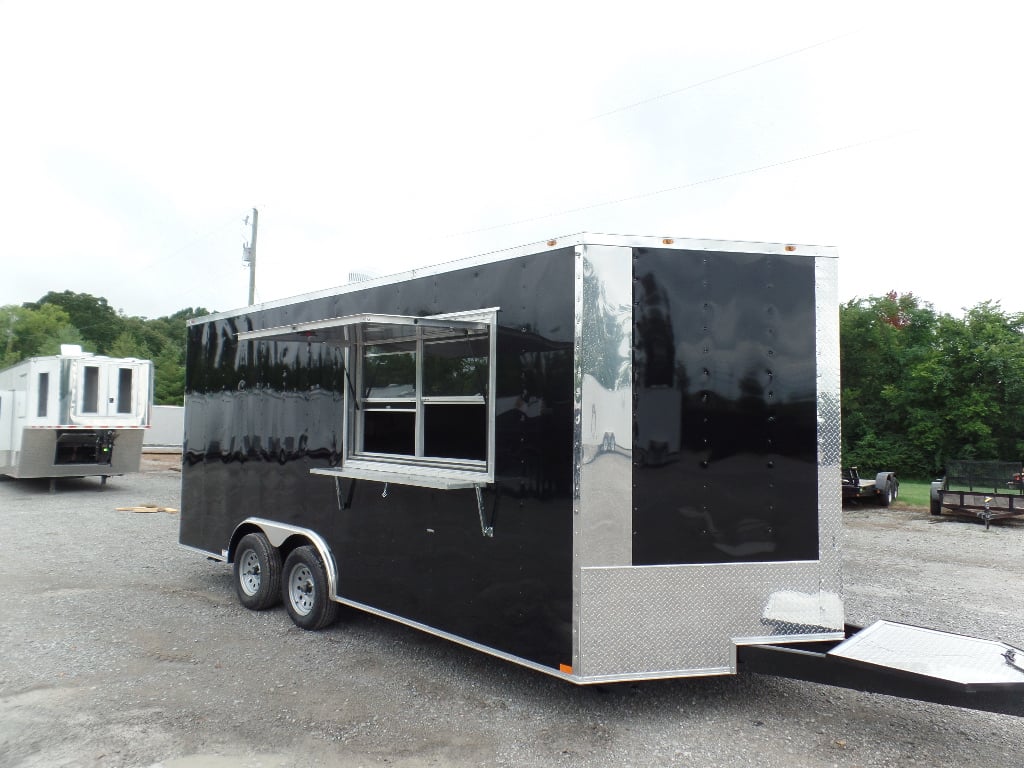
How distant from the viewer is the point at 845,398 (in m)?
33.1

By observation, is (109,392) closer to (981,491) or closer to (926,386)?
(981,491)

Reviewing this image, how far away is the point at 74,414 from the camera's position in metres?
15.0

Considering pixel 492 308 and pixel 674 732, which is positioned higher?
pixel 492 308

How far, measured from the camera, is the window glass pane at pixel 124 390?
15.6 metres

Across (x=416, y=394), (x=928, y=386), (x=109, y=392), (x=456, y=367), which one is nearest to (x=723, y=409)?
(x=456, y=367)

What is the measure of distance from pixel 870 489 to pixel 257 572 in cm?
1378

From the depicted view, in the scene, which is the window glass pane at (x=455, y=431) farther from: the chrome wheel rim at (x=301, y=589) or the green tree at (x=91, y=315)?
the green tree at (x=91, y=315)

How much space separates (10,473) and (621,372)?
16863 millimetres

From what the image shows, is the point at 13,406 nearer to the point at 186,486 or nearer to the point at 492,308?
the point at 186,486

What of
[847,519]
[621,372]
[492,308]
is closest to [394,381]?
[492,308]

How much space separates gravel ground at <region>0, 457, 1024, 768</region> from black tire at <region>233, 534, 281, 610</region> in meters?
0.16

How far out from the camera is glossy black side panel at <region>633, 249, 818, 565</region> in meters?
4.08

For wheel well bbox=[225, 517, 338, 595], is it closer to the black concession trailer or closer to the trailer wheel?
the trailer wheel

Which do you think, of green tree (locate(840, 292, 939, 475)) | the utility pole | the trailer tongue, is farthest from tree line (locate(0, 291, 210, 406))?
the trailer tongue
